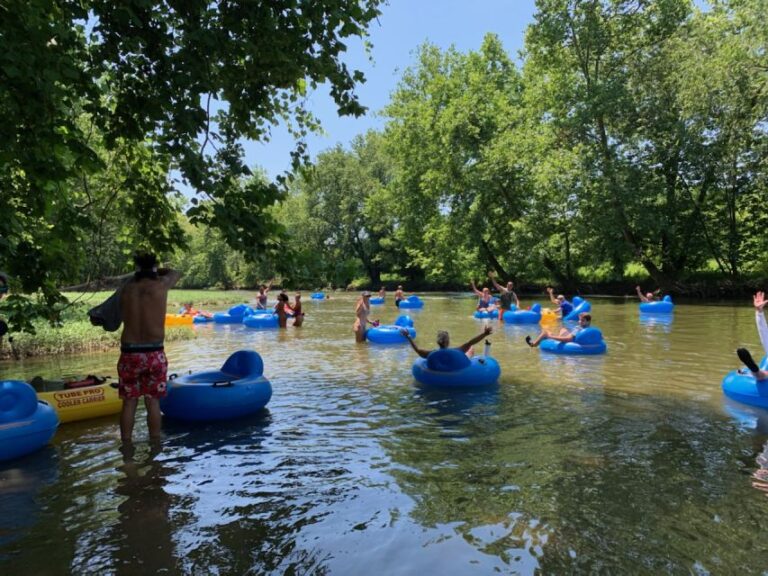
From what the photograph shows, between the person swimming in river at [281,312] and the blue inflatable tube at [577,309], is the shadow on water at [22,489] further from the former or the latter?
the blue inflatable tube at [577,309]

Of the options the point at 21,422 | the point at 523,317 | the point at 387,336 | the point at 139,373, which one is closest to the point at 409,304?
the point at 523,317

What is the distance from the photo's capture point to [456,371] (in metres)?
8.58

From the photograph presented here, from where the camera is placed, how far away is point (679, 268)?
31.0 m

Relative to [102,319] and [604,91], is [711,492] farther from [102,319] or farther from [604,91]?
[604,91]

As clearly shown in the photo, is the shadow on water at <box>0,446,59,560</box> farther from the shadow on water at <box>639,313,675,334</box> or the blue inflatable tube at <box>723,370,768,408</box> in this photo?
the shadow on water at <box>639,313,675,334</box>

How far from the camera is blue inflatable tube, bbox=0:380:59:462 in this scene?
538 centimetres

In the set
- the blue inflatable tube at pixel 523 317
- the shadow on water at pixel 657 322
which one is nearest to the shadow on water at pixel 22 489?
the blue inflatable tube at pixel 523 317

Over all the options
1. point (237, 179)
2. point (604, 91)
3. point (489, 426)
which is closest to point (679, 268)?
point (604, 91)

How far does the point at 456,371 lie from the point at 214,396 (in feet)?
Result: 12.1

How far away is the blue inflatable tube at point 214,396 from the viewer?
6.68 metres

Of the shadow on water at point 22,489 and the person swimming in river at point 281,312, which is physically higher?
the person swimming in river at point 281,312

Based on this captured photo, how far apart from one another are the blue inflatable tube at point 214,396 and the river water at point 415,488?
17cm

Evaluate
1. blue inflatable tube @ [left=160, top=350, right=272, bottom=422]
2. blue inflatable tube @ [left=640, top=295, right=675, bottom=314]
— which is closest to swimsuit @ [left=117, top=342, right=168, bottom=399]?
blue inflatable tube @ [left=160, top=350, right=272, bottom=422]

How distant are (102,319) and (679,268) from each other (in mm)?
31988
